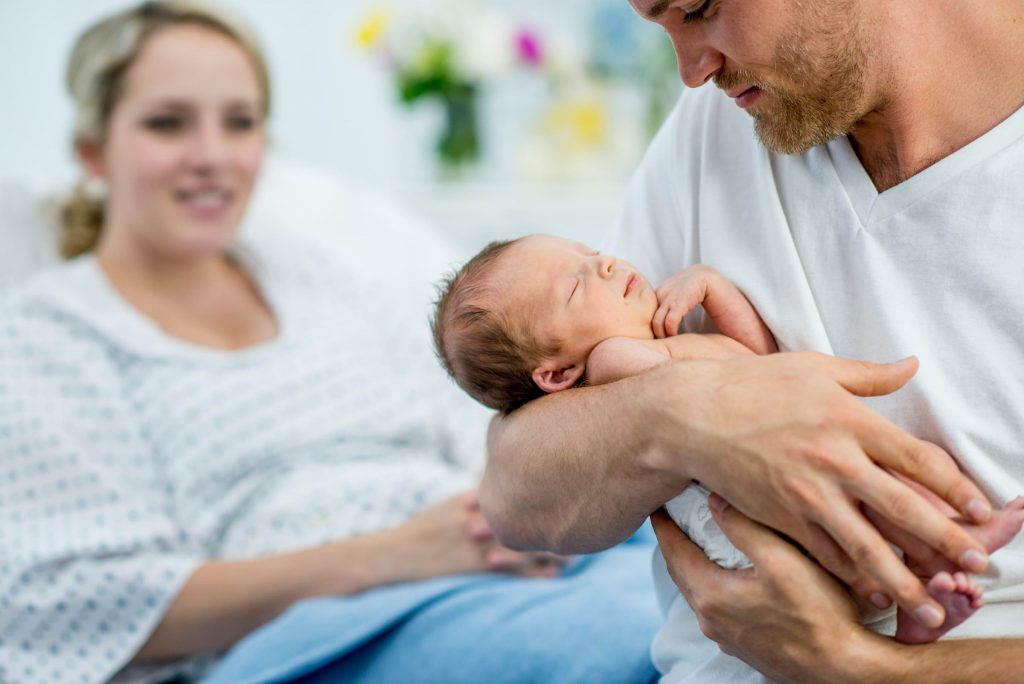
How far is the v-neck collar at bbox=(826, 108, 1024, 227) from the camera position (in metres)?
1.25

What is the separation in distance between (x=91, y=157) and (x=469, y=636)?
4.54ft

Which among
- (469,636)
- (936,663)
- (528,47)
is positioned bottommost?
(469,636)

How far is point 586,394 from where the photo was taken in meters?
1.31

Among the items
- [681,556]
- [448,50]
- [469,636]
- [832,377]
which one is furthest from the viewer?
[448,50]

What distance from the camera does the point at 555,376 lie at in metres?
1.40

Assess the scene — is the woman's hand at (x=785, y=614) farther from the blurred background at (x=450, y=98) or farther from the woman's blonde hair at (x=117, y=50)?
the blurred background at (x=450, y=98)

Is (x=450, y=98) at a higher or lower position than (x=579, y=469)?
higher

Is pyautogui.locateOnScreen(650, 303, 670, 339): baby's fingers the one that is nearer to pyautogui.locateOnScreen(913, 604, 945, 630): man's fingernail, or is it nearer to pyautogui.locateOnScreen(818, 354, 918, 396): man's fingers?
pyautogui.locateOnScreen(818, 354, 918, 396): man's fingers

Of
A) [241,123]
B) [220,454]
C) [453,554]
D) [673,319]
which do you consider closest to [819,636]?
[673,319]

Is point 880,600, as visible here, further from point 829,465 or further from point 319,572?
point 319,572

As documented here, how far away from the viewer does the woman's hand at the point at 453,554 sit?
193 centimetres

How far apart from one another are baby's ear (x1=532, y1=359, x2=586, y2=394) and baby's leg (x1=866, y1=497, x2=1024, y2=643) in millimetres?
398

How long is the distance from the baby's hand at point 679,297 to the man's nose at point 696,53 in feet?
0.73

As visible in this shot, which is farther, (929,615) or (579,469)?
(579,469)
